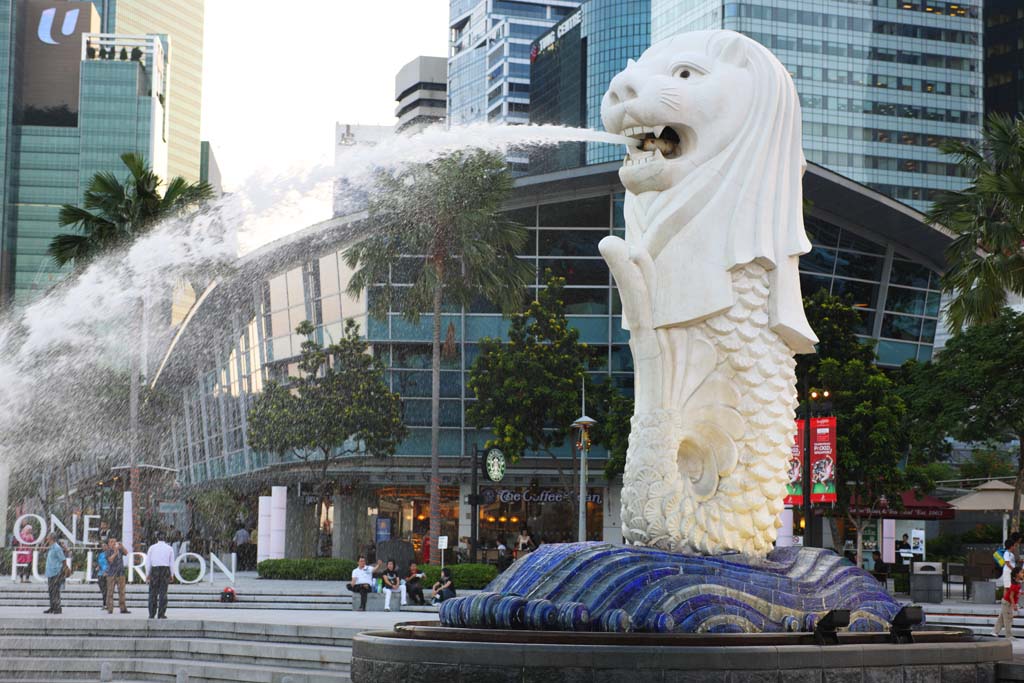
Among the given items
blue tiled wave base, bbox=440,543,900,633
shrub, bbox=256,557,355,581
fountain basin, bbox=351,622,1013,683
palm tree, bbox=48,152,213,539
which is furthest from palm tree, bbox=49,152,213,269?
fountain basin, bbox=351,622,1013,683

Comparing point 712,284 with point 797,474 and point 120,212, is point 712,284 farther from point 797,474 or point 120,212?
point 120,212

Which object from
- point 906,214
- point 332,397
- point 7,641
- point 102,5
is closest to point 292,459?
point 332,397

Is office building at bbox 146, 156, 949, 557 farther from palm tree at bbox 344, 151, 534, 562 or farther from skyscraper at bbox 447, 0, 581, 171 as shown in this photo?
skyscraper at bbox 447, 0, 581, 171

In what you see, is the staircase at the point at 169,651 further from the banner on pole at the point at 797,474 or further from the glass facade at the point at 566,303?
the glass facade at the point at 566,303

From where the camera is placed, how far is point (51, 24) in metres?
146

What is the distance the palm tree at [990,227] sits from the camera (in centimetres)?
2452

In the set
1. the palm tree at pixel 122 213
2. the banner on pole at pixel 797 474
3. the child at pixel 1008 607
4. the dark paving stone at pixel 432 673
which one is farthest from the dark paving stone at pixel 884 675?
the palm tree at pixel 122 213

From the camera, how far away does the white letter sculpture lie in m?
13.1

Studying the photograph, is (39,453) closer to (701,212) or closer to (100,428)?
(100,428)

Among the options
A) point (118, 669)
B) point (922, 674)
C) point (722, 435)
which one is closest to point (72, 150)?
point (118, 669)

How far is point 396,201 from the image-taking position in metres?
38.1

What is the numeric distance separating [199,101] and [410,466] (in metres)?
143

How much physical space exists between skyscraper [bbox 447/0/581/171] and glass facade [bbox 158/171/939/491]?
4515 inches

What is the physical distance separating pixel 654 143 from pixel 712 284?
5.16ft
